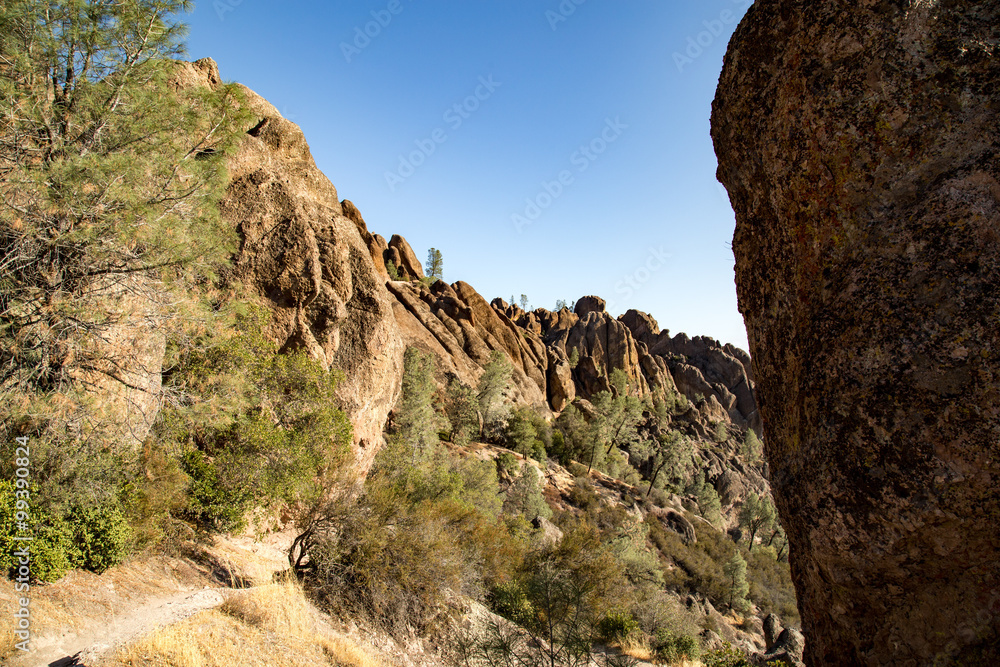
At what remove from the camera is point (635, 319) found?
95.6 metres

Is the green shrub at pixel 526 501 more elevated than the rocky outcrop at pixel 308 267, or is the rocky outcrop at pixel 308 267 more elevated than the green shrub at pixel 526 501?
the rocky outcrop at pixel 308 267

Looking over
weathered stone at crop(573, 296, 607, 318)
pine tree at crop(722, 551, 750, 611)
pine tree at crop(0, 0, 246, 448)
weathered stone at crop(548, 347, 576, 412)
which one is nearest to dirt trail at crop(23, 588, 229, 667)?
pine tree at crop(0, 0, 246, 448)

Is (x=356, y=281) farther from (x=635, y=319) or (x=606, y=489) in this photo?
(x=635, y=319)

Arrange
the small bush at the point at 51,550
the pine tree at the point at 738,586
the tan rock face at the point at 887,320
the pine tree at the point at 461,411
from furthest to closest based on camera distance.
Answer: the pine tree at the point at 461,411 < the pine tree at the point at 738,586 < the small bush at the point at 51,550 < the tan rock face at the point at 887,320

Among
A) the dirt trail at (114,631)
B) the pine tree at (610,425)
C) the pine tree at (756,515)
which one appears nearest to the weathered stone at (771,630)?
the pine tree at (610,425)

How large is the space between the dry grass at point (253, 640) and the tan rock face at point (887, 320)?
25.4 ft

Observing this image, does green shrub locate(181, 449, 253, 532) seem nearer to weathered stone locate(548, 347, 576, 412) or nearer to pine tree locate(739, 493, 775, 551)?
weathered stone locate(548, 347, 576, 412)

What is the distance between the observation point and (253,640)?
24.5 feet

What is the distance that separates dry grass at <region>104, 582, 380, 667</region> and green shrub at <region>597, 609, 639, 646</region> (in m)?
9.32

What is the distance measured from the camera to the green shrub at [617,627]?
1525 cm

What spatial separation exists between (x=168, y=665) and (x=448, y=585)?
654cm

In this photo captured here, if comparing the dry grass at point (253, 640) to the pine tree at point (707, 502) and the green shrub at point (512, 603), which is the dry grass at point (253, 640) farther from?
the pine tree at point (707, 502)

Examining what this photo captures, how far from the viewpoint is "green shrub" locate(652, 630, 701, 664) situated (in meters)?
16.0

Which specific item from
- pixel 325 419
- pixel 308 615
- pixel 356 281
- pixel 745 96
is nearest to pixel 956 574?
pixel 745 96
